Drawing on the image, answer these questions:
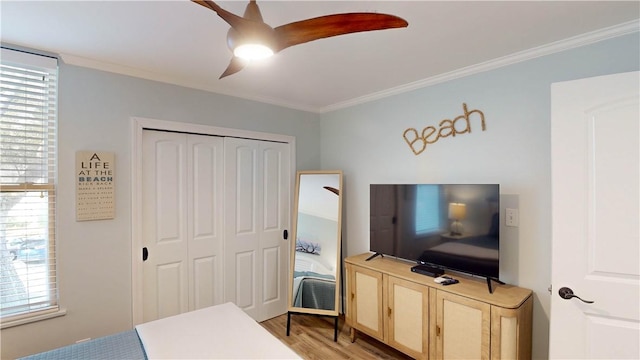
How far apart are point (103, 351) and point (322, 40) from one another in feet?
6.99

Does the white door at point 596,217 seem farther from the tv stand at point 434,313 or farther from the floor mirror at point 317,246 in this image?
the floor mirror at point 317,246

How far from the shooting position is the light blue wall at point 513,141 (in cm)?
196

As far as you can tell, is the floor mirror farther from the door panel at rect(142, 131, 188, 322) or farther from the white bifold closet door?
the door panel at rect(142, 131, 188, 322)

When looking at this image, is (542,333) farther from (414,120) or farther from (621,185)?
(414,120)

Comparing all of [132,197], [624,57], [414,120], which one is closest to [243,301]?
[132,197]

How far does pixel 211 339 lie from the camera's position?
5.39 feet

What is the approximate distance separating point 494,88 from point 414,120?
70 cm

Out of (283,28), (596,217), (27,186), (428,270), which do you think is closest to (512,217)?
(596,217)

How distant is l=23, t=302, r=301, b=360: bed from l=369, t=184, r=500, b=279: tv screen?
140 cm

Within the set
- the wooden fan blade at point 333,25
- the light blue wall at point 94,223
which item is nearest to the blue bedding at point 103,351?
the light blue wall at point 94,223

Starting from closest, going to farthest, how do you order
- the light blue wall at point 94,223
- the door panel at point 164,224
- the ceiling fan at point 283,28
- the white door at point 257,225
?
the ceiling fan at point 283,28 < the light blue wall at point 94,223 < the door panel at point 164,224 < the white door at point 257,225

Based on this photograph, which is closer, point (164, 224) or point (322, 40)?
point (322, 40)

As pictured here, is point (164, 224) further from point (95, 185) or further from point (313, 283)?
point (313, 283)

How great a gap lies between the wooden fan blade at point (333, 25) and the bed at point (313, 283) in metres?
2.40
